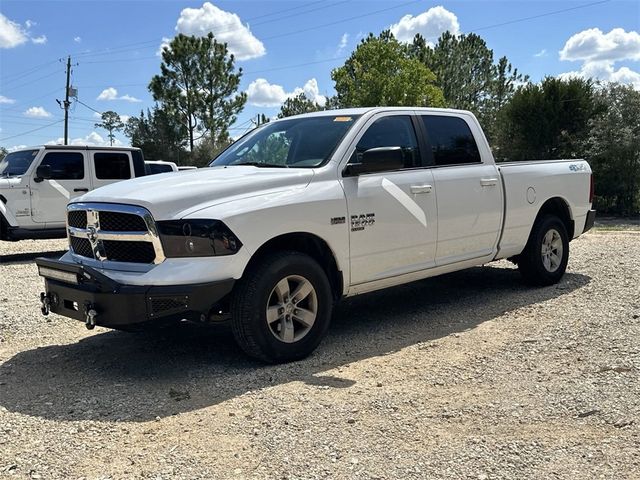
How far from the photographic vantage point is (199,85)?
143 feet

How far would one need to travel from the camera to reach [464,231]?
6.13 m

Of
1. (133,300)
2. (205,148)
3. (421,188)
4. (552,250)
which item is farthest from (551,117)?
(205,148)

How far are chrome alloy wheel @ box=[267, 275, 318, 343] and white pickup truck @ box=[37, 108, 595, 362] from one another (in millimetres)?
11

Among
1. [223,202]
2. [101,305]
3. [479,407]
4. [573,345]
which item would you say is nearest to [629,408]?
[479,407]

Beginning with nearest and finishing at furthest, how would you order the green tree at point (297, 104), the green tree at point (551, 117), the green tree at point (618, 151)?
the green tree at point (618, 151) < the green tree at point (551, 117) < the green tree at point (297, 104)

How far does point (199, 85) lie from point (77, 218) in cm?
4088

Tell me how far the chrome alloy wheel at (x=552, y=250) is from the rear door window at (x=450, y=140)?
1647 millimetres

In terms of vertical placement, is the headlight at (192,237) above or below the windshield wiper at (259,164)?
below

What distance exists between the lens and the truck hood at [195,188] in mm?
4289

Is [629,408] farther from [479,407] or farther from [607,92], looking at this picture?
[607,92]

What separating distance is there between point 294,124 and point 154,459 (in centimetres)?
354

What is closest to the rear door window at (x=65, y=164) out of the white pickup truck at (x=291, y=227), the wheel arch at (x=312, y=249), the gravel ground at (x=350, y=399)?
the gravel ground at (x=350, y=399)

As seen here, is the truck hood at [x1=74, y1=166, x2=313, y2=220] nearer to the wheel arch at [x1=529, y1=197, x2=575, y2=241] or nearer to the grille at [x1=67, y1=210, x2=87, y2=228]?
the grille at [x1=67, y1=210, x2=87, y2=228]

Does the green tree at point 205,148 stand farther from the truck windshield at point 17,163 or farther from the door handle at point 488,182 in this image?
the door handle at point 488,182
